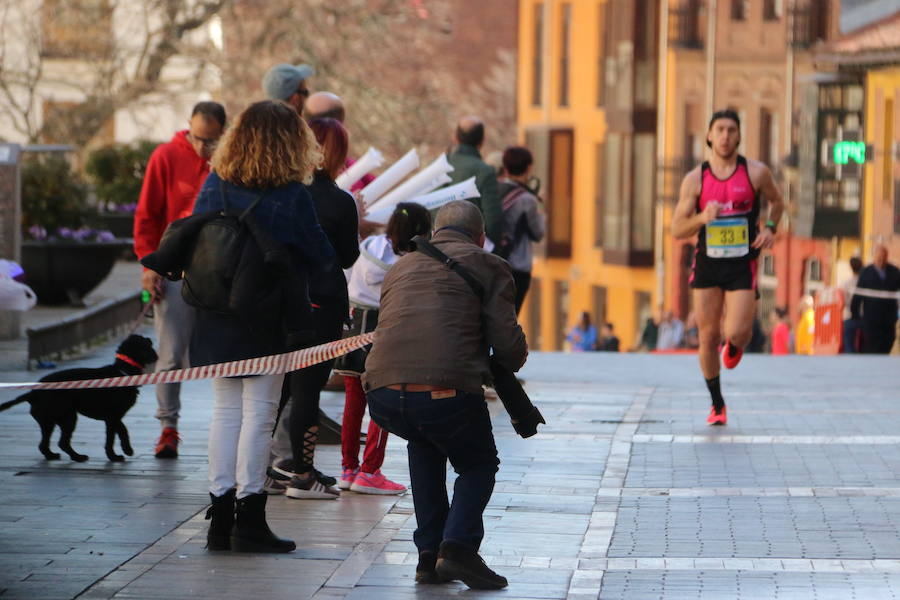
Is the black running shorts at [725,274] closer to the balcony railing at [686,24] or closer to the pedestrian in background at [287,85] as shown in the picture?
the pedestrian in background at [287,85]

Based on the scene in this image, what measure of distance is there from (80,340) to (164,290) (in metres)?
6.30

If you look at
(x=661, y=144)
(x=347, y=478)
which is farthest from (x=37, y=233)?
(x=661, y=144)

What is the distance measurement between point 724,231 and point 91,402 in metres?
4.11

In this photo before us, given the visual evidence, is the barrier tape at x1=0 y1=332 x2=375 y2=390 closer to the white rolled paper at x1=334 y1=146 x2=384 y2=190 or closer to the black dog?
the black dog

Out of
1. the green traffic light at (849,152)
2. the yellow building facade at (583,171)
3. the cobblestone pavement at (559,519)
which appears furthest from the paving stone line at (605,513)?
the yellow building facade at (583,171)

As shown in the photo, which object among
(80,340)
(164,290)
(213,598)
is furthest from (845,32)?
(213,598)

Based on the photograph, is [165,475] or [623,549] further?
[165,475]

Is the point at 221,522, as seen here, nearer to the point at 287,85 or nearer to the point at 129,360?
the point at 129,360

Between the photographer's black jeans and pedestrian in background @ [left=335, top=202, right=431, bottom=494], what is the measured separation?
1555 millimetres

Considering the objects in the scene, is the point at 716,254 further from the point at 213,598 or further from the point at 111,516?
the point at 213,598

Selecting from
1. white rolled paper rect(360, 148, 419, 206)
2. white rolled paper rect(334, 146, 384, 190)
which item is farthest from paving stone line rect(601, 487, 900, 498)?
white rolled paper rect(334, 146, 384, 190)

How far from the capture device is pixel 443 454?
283 inches

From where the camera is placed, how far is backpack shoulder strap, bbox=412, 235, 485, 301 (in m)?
7.01

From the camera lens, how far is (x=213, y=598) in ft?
22.2
